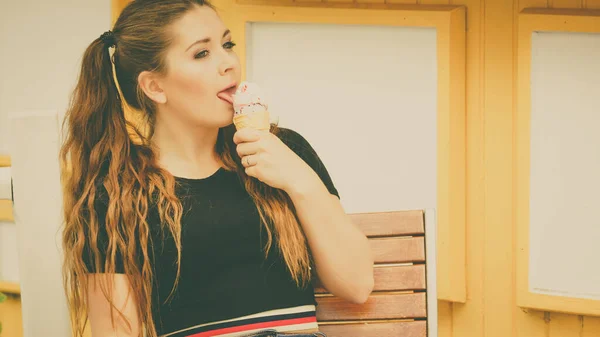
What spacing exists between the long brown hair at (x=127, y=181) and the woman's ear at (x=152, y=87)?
0.08ft

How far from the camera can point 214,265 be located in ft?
6.40

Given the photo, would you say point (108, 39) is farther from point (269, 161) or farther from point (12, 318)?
point (12, 318)

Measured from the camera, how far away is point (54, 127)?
5.45 feet

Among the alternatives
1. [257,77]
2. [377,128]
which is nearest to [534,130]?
[377,128]

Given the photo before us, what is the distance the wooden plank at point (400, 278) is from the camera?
2.18 meters

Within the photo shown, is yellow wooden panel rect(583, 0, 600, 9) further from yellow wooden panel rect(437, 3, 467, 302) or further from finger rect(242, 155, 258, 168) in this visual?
finger rect(242, 155, 258, 168)

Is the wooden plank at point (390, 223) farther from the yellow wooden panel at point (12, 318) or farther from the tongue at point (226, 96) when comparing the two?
the yellow wooden panel at point (12, 318)

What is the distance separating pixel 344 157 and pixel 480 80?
0.59 meters

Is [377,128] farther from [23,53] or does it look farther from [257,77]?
[23,53]

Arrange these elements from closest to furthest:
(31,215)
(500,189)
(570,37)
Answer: (31,215), (570,37), (500,189)

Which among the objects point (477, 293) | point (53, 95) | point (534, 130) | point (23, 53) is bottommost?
point (477, 293)

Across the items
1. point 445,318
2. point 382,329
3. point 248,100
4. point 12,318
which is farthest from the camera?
point 12,318

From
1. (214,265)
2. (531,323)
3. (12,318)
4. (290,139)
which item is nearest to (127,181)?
(214,265)

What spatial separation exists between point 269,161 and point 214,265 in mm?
332
